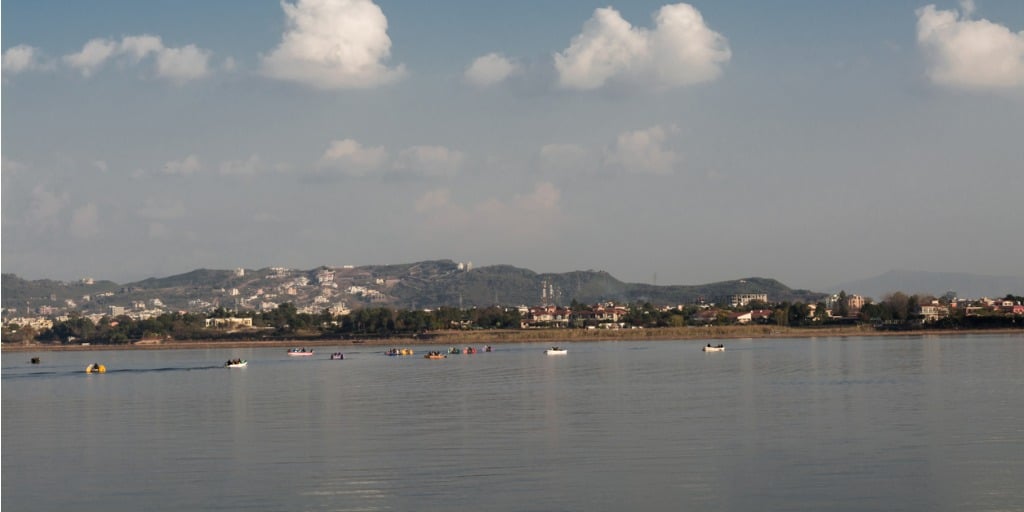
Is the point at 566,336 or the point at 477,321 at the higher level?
the point at 477,321

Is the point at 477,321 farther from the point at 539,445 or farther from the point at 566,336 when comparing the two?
the point at 539,445

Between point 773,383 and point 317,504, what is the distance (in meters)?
33.7

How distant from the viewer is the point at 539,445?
31375 mm

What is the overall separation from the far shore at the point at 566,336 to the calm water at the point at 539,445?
261 feet

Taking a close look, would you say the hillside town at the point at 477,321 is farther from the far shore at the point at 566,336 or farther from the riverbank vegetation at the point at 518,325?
the far shore at the point at 566,336

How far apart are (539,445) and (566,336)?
119919 mm

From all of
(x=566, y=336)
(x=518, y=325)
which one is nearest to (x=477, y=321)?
(x=518, y=325)

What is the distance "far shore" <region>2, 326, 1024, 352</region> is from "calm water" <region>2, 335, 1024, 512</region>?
261 ft

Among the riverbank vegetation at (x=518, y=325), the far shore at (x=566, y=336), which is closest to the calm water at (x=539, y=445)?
the far shore at (x=566, y=336)

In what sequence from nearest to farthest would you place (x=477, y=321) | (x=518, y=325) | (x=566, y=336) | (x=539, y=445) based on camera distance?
(x=539, y=445), (x=566, y=336), (x=518, y=325), (x=477, y=321)

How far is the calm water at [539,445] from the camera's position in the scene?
24047 millimetres

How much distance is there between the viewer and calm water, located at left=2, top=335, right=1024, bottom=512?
2405cm

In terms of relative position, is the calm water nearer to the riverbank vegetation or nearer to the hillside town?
the riverbank vegetation

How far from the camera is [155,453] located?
32.3 m
